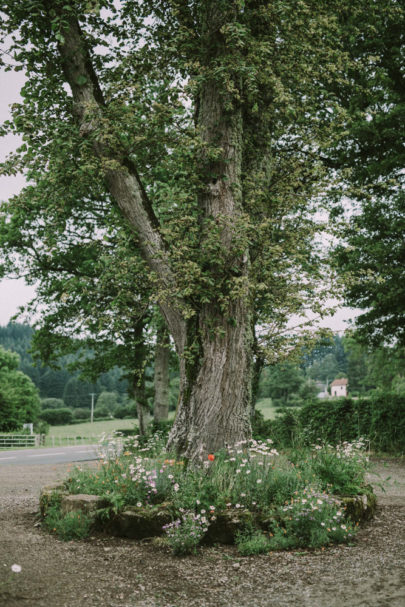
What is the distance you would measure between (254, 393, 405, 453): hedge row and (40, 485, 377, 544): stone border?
30.8 ft

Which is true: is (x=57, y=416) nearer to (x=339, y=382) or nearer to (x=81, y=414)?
(x=81, y=414)

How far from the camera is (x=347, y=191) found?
8.91 meters

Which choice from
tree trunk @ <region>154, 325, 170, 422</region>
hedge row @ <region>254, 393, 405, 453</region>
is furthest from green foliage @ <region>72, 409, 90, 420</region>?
hedge row @ <region>254, 393, 405, 453</region>

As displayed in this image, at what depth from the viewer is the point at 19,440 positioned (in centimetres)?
3384

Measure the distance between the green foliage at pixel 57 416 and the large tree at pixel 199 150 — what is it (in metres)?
61.5

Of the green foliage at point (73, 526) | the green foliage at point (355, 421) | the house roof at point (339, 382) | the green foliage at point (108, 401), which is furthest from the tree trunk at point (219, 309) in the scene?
the house roof at point (339, 382)

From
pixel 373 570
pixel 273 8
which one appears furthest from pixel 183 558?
pixel 273 8

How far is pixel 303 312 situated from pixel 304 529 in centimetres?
373

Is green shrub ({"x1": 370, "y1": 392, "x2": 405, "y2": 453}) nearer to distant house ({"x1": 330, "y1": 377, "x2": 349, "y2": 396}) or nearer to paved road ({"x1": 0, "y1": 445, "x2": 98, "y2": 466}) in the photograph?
paved road ({"x1": 0, "y1": 445, "x2": 98, "y2": 466})

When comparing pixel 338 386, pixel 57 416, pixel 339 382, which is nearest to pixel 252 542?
pixel 57 416

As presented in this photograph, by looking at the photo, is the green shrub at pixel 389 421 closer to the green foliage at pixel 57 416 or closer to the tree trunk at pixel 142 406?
the tree trunk at pixel 142 406

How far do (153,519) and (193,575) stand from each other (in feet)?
3.80

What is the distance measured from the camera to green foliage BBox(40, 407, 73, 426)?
66.1 m

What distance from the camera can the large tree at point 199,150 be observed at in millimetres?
7535
